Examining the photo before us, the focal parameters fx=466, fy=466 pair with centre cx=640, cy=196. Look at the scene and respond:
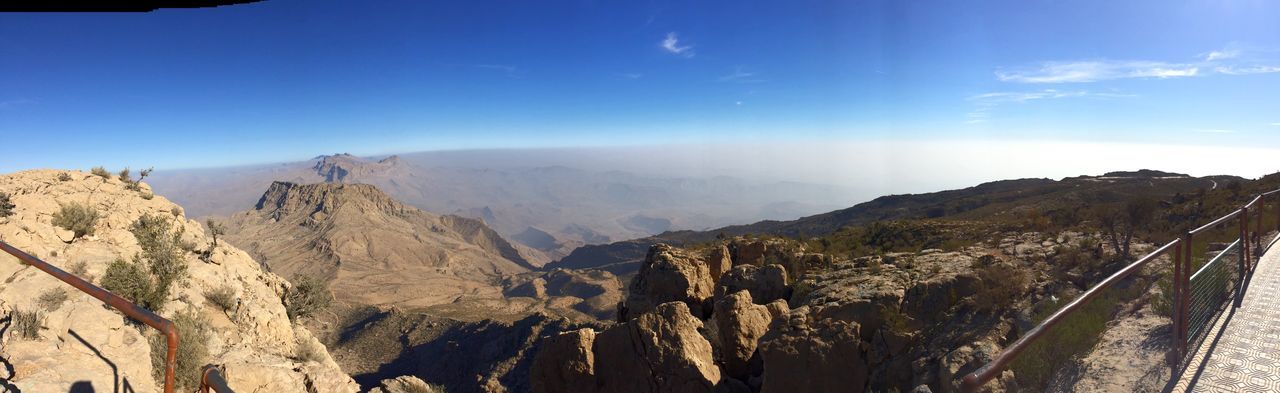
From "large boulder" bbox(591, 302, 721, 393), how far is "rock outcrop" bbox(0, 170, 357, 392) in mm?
5972

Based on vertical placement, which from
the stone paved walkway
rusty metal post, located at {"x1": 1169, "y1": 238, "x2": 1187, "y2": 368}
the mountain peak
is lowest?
the mountain peak

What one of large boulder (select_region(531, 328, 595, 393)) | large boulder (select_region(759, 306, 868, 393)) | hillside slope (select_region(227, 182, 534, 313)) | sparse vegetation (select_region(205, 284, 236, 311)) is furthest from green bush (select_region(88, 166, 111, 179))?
hillside slope (select_region(227, 182, 534, 313))

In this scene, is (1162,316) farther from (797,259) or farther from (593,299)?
(593,299)

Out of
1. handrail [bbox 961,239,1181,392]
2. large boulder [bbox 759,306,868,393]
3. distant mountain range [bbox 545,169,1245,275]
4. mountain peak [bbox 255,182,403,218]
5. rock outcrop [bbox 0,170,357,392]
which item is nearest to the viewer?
handrail [bbox 961,239,1181,392]

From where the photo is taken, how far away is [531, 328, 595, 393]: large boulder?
11.4m

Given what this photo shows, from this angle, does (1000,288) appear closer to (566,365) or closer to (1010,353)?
(1010,353)

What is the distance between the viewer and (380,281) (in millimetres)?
90125

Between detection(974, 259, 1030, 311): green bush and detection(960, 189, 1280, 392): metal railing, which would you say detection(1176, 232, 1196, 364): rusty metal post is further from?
detection(974, 259, 1030, 311): green bush

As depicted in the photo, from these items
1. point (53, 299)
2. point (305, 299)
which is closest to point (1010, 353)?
point (53, 299)

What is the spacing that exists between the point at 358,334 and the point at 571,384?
38.9 metres

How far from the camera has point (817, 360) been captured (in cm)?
901

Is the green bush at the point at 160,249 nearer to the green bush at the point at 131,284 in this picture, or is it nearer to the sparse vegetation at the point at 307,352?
the green bush at the point at 131,284

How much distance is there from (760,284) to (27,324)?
13657 millimetres

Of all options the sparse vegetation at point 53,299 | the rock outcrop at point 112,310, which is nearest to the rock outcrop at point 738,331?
the rock outcrop at point 112,310
